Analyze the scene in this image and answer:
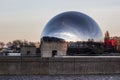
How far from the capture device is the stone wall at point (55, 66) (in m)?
32.8

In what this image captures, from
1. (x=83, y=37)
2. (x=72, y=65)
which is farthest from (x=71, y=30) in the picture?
(x=72, y=65)

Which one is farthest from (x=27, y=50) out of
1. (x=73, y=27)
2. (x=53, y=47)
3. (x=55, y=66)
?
(x=55, y=66)

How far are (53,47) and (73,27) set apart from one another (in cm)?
426

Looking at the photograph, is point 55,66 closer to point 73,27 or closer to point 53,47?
point 53,47

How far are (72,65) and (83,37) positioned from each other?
50.9ft

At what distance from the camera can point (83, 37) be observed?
48750 mm

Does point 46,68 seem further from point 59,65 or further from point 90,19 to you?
point 90,19

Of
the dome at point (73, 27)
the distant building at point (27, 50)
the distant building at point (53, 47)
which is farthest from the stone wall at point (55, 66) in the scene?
the distant building at point (27, 50)

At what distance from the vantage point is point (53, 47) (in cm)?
4591

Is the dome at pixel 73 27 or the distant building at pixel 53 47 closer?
the distant building at pixel 53 47

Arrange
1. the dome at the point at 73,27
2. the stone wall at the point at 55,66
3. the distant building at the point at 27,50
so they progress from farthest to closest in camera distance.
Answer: the distant building at the point at 27,50
the dome at the point at 73,27
the stone wall at the point at 55,66

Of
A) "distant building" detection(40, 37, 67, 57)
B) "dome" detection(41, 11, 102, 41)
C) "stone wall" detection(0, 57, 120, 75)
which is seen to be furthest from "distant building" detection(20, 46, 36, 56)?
"stone wall" detection(0, 57, 120, 75)

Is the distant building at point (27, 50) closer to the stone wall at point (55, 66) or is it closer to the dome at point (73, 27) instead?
the dome at point (73, 27)

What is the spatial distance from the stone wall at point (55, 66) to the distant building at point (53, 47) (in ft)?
38.2
